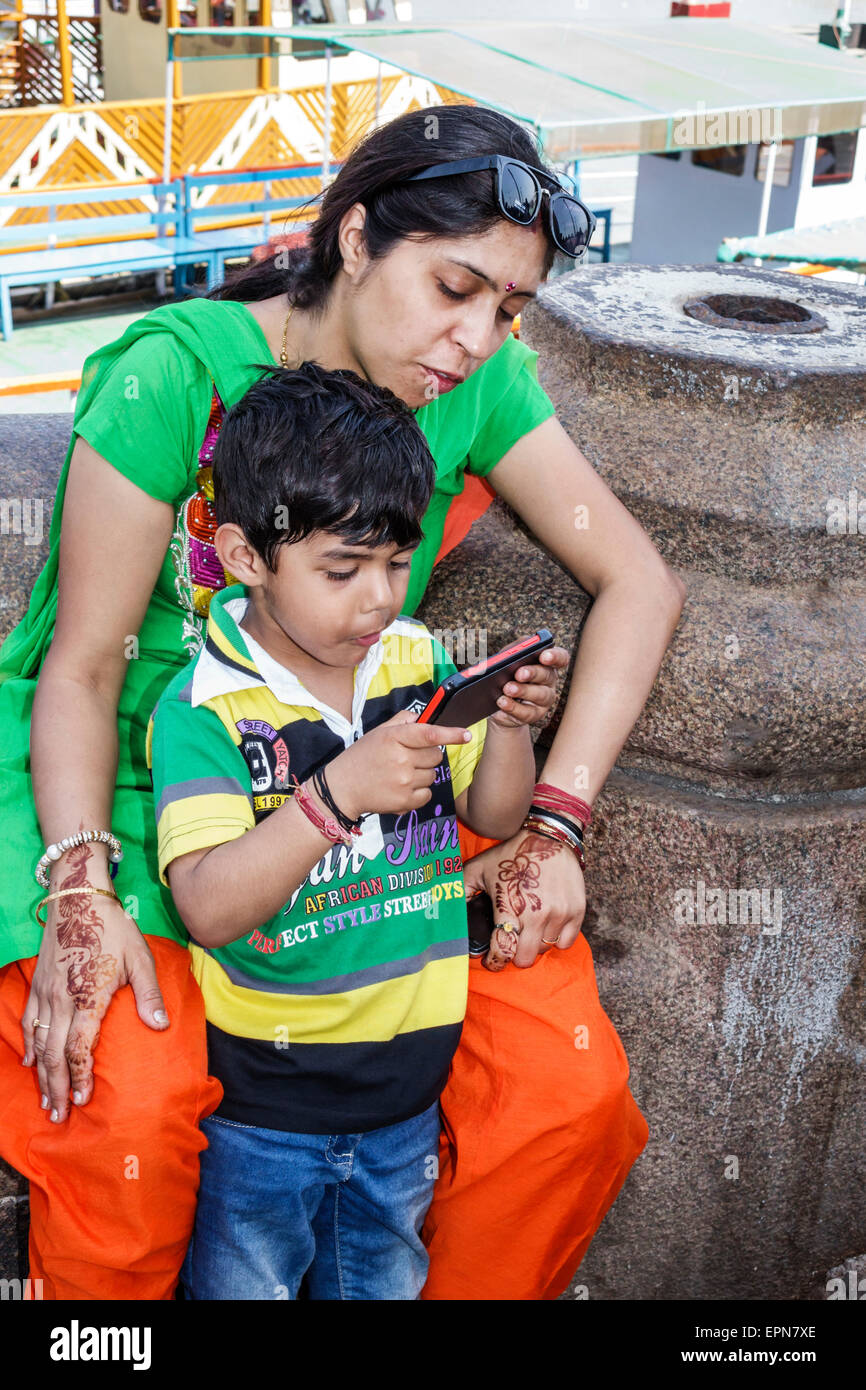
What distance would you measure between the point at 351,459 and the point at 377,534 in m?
0.09

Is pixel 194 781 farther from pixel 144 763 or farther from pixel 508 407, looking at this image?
pixel 508 407

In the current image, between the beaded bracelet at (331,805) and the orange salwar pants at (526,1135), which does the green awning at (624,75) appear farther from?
the beaded bracelet at (331,805)

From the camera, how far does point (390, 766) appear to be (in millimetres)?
1457

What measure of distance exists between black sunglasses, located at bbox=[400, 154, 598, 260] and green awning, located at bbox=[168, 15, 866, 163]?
18.3ft

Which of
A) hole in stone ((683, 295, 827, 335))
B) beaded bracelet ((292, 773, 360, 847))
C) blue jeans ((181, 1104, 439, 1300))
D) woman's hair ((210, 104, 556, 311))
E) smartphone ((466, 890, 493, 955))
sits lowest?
blue jeans ((181, 1104, 439, 1300))

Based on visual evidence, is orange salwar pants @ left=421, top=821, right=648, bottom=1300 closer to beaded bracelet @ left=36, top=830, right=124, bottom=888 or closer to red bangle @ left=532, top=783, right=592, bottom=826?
red bangle @ left=532, top=783, right=592, bottom=826

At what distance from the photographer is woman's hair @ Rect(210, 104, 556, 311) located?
1745 millimetres

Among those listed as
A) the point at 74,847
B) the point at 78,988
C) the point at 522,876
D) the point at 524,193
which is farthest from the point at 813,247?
the point at 78,988

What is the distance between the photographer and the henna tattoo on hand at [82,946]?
163 centimetres

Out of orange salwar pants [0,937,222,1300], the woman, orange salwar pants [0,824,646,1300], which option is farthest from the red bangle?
orange salwar pants [0,937,222,1300]

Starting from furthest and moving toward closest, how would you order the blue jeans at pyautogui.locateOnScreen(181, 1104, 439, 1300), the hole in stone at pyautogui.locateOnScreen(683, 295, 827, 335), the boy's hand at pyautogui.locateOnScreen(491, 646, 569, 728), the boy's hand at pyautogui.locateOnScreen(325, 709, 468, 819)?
the hole in stone at pyautogui.locateOnScreen(683, 295, 827, 335)
the blue jeans at pyautogui.locateOnScreen(181, 1104, 439, 1300)
the boy's hand at pyautogui.locateOnScreen(491, 646, 569, 728)
the boy's hand at pyautogui.locateOnScreen(325, 709, 468, 819)

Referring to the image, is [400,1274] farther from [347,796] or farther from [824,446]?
[824,446]

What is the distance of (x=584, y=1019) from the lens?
5.89 feet
